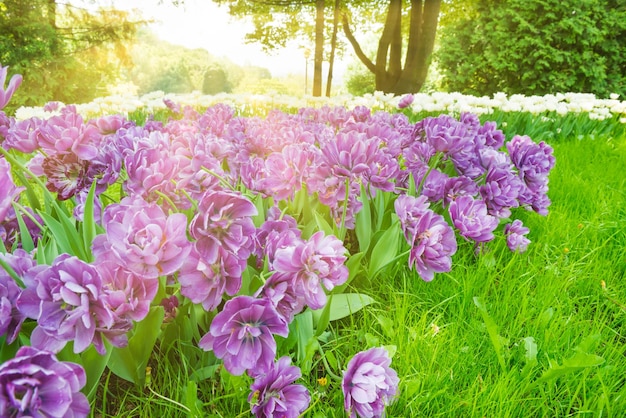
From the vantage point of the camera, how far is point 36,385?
0.67 meters

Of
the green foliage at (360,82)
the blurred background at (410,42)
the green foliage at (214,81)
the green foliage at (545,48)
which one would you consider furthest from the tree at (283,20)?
the green foliage at (214,81)

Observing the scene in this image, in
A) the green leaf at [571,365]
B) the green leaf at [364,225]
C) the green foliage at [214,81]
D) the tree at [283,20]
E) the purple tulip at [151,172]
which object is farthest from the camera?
the green foliage at [214,81]

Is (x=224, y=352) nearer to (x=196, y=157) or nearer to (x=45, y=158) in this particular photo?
(x=196, y=157)

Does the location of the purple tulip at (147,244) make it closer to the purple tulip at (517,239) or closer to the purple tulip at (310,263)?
the purple tulip at (310,263)

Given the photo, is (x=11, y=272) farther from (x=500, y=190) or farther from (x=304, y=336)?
(x=500, y=190)

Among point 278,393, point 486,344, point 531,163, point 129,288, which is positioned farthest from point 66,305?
point 531,163

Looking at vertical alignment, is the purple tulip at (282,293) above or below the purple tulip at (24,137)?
below

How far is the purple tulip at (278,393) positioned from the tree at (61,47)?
38.3 ft

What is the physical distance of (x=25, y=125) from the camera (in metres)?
1.52

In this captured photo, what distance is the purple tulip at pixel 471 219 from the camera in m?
1.56

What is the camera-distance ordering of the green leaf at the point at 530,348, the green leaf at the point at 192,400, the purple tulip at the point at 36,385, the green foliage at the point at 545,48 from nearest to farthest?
the purple tulip at the point at 36,385
the green leaf at the point at 192,400
the green leaf at the point at 530,348
the green foliage at the point at 545,48

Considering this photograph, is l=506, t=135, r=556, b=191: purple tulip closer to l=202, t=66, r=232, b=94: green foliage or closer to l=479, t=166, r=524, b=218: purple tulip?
l=479, t=166, r=524, b=218: purple tulip

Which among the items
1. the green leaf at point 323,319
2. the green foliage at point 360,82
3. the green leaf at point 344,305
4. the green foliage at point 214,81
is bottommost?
the green foliage at point 214,81

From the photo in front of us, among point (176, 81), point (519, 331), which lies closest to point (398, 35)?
point (519, 331)
